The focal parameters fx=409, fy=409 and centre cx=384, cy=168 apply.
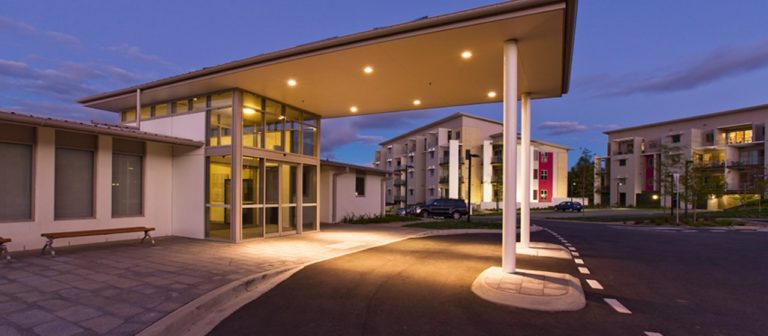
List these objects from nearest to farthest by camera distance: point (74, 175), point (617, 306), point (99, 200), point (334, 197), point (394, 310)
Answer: point (394, 310), point (617, 306), point (74, 175), point (99, 200), point (334, 197)

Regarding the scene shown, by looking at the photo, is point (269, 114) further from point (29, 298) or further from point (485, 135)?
point (485, 135)

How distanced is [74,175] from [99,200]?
0.90 metres

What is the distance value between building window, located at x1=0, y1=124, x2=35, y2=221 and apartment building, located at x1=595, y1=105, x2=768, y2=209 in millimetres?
48638

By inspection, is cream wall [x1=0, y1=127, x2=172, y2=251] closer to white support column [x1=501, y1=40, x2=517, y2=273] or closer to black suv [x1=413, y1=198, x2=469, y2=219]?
white support column [x1=501, y1=40, x2=517, y2=273]

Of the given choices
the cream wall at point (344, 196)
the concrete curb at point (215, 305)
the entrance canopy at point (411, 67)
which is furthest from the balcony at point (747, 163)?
the concrete curb at point (215, 305)

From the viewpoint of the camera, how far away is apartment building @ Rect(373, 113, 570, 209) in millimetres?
54719

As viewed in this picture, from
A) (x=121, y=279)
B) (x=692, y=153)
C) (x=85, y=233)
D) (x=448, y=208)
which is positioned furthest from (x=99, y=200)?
(x=692, y=153)

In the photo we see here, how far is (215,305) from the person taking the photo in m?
5.85

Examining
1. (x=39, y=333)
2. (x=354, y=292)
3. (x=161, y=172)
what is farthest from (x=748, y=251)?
(x=161, y=172)

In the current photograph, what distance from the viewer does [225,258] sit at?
31.1 ft

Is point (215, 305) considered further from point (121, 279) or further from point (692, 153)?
point (692, 153)

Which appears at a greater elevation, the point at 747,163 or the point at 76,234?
the point at 747,163

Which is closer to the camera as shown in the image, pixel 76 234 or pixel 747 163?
pixel 76 234

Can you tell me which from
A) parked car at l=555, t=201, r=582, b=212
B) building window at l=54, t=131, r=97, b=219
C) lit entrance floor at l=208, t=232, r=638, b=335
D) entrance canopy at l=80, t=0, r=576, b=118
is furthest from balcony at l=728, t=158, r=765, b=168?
building window at l=54, t=131, r=97, b=219
